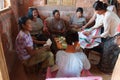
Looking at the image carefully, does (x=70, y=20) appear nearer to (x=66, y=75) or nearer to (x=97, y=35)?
(x=97, y=35)

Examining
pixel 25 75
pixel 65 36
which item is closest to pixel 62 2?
pixel 65 36

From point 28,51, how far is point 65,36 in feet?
2.50

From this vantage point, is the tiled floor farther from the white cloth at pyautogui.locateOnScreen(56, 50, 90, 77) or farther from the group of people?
the white cloth at pyautogui.locateOnScreen(56, 50, 90, 77)

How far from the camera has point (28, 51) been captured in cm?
240

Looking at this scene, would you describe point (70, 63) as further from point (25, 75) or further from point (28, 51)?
point (25, 75)

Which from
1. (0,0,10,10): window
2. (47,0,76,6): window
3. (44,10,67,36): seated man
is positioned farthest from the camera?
(47,0,76,6): window

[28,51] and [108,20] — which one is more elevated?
[108,20]

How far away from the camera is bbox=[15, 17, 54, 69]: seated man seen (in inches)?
91.0

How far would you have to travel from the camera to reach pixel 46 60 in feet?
8.28

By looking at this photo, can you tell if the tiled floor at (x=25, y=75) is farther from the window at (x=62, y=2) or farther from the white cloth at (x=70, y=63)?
the window at (x=62, y=2)

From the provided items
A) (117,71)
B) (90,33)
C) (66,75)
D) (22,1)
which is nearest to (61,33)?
(90,33)

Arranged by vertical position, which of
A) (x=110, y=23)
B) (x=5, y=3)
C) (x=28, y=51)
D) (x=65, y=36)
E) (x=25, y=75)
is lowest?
(x=25, y=75)

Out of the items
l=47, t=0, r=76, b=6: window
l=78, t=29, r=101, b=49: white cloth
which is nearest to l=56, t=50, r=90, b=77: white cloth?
l=78, t=29, r=101, b=49: white cloth

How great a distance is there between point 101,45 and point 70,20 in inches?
48.2
